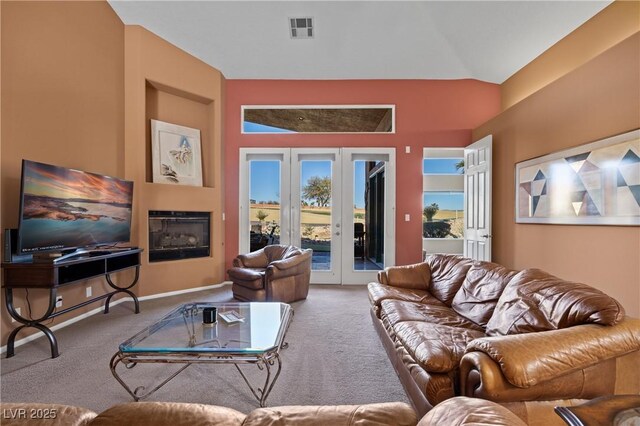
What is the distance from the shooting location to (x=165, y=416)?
36.2 inches

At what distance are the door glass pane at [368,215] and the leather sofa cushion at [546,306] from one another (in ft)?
11.3

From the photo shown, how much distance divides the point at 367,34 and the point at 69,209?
4469 millimetres

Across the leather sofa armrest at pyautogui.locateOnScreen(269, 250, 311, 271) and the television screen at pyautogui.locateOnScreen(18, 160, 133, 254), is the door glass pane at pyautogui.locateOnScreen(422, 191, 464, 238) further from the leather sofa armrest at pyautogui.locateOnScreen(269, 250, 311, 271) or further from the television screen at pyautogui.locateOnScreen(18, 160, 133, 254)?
the television screen at pyautogui.locateOnScreen(18, 160, 133, 254)

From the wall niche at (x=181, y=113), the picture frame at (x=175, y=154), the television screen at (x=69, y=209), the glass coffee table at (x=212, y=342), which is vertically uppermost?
the wall niche at (x=181, y=113)

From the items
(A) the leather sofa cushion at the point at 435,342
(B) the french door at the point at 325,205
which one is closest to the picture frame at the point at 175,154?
(B) the french door at the point at 325,205

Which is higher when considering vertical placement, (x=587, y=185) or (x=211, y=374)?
(x=587, y=185)

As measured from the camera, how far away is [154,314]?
388cm

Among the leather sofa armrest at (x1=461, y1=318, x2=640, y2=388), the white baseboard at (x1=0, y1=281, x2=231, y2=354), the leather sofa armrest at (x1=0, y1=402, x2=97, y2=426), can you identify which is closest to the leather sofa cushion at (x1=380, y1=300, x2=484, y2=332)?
the leather sofa armrest at (x1=461, y1=318, x2=640, y2=388)

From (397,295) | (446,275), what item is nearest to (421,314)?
(397,295)

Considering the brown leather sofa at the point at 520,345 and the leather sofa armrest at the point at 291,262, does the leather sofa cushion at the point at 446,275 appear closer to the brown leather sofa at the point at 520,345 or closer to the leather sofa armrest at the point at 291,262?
the brown leather sofa at the point at 520,345

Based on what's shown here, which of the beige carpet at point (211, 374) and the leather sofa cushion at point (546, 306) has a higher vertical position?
the leather sofa cushion at point (546, 306)

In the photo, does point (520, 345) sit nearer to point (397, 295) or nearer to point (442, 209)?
point (397, 295)

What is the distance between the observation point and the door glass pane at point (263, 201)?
5.70m

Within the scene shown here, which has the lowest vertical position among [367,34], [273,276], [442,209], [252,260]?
[273,276]
